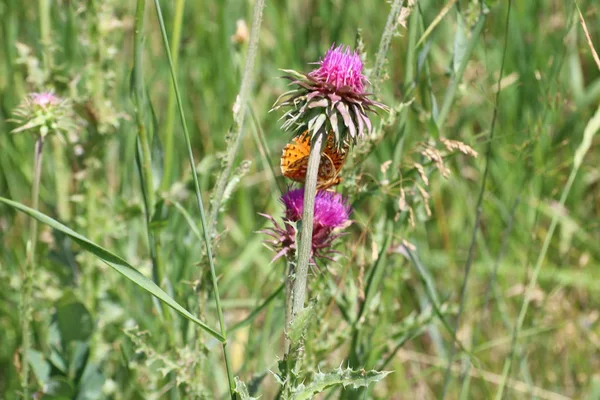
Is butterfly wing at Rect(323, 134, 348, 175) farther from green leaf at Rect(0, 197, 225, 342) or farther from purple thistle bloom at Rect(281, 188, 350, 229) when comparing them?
green leaf at Rect(0, 197, 225, 342)

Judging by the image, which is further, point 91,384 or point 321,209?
point 91,384

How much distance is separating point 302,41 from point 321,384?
2.03 m

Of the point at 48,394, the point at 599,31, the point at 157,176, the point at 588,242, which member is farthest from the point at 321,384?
the point at 599,31

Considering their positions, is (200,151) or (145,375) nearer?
(145,375)

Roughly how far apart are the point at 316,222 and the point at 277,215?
1.05 metres

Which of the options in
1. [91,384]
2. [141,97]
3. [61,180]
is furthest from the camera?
[61,180]

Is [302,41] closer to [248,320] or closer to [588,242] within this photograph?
[588,242]

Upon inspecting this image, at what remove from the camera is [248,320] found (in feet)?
5.59

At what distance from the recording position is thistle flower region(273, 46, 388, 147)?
1252 millimetres

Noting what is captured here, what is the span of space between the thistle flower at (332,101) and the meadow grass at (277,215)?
0.16 metres

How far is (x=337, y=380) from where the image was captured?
4.25 feet

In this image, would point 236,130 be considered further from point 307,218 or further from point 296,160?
point 307,218

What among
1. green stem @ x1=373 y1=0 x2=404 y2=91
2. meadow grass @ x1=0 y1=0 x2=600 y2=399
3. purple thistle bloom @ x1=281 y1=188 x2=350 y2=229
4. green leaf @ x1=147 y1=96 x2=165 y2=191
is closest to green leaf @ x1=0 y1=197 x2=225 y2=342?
meadow grass @ x1=0 y1=0 x2=600 y2=399

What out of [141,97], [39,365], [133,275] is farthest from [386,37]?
[39,365]
